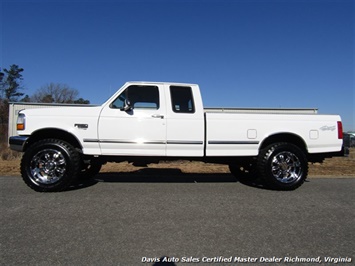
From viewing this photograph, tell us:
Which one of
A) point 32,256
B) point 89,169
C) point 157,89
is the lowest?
point 32,256

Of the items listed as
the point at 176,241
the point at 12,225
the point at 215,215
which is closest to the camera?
the point at 176,241

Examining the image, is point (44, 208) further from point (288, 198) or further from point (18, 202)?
point (288, 198)

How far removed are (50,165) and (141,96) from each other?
2.25 meters

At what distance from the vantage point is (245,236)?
3.04m

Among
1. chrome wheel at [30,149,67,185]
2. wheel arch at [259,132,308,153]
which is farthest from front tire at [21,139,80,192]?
wheel arch at [259,132,308,153]

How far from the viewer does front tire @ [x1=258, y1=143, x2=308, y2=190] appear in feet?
17.3

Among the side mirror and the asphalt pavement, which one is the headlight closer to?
the asphalt pavement

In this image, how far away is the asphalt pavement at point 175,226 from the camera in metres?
2.56

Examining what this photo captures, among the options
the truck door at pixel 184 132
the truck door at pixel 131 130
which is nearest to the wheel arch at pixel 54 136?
the truck door at pixel 131 130

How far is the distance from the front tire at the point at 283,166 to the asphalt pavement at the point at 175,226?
0.82 ft

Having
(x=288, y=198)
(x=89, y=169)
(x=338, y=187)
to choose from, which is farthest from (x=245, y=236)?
(x=89, y=169)

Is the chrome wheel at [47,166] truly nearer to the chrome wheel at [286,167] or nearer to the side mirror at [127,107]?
the side mirror at [127,107]

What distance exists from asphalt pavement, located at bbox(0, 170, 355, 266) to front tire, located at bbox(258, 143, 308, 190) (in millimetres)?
250

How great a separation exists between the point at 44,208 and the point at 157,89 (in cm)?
304
